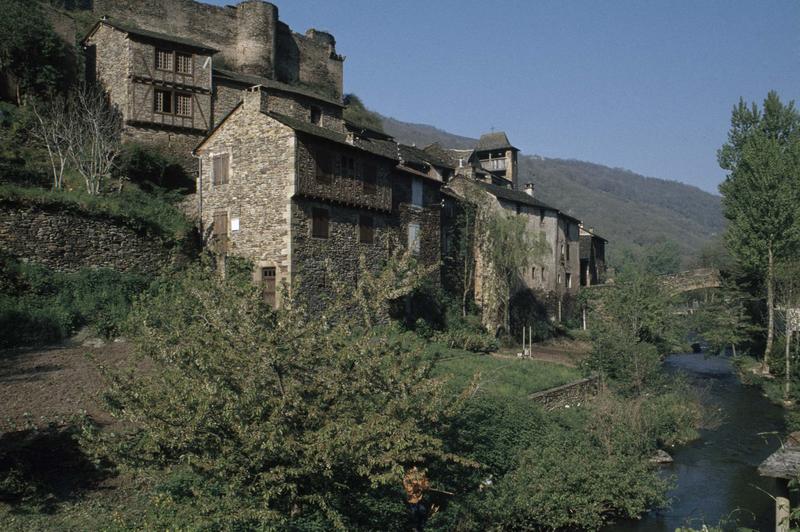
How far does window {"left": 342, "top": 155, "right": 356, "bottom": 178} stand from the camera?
85.0ft

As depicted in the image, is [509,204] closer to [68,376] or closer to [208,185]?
[208,185]

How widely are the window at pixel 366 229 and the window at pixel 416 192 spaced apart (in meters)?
3.78

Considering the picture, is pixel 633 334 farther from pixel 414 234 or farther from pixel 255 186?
pixel 255 186

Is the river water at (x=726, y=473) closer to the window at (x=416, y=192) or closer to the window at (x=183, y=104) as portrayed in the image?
the window at (x=416, y=192)

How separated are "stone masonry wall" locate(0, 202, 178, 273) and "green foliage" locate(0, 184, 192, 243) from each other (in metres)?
0.20

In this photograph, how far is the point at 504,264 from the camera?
119ft

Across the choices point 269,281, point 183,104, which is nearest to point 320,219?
point 269,281

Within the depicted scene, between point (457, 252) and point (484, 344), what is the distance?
6303 millimetres

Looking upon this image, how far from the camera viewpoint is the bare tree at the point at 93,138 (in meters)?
26.7

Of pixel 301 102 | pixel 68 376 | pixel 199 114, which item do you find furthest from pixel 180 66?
pixel 68 376

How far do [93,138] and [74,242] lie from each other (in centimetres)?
812

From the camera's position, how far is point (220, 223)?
26125 millimetres

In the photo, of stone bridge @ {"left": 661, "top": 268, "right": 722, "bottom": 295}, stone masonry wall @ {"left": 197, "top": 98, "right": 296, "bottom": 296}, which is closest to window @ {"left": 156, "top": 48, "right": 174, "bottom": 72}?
stone masonry wall @ {"left": 197, "top": 98, "right": 296, "bottom": 296}

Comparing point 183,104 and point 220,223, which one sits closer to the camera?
point 220,223
